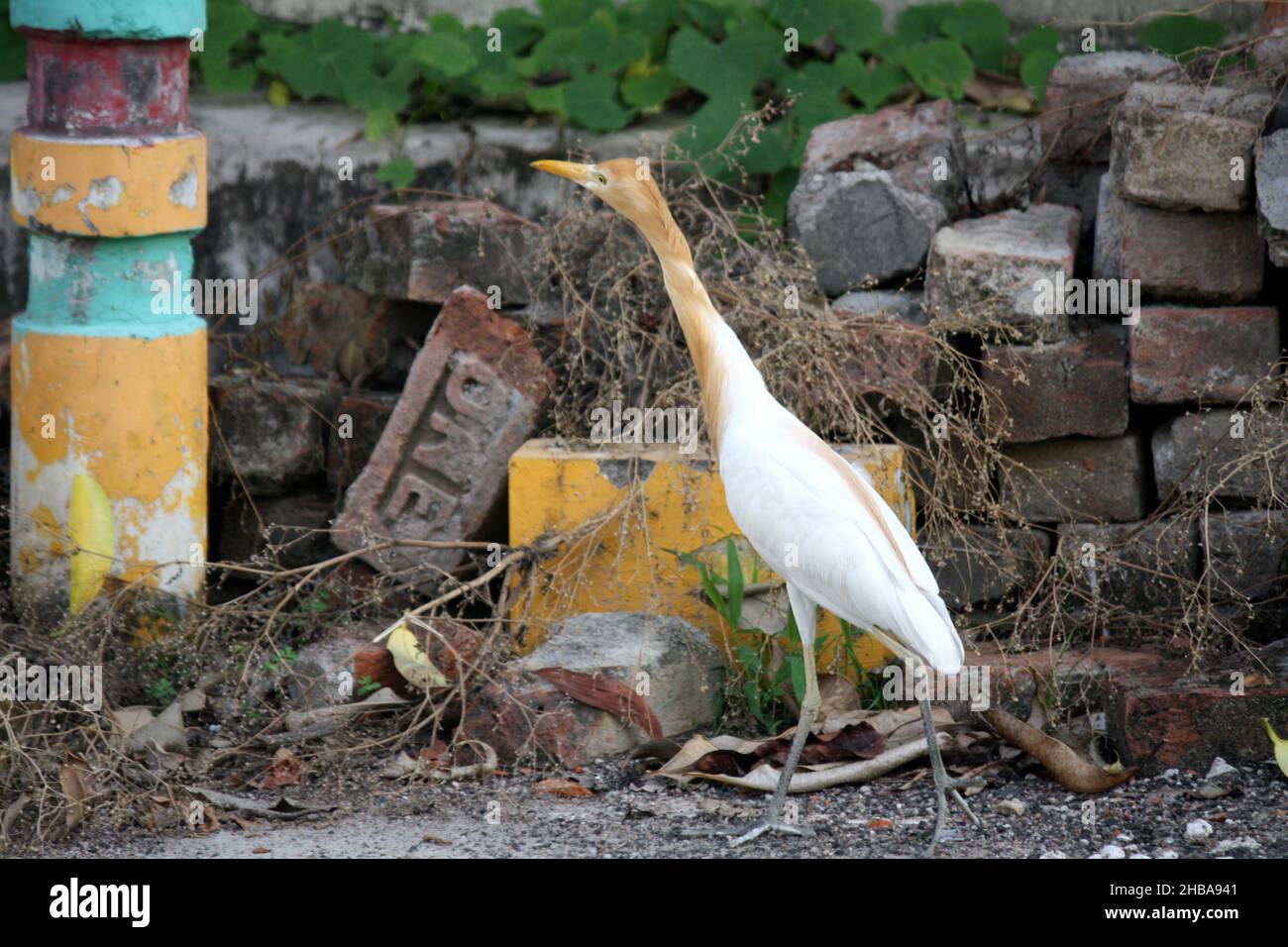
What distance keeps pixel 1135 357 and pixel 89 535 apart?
347cm

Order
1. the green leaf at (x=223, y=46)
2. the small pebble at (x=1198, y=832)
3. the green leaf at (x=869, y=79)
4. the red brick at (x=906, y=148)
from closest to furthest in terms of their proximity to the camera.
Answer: the small pebble at (x=1198, y=832) < the red brick at (x=906, y=148) < the green leaf at (x=869, y=79) < the green leaf at (x=223, y=46)

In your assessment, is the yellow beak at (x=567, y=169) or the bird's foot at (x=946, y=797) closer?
the bird's foot at (x=946, y=797)

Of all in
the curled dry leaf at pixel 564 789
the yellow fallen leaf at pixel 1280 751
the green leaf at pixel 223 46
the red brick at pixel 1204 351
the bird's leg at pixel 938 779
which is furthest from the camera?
the green leaf at pixel 223 46

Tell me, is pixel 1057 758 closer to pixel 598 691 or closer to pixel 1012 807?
pixel 1012 807

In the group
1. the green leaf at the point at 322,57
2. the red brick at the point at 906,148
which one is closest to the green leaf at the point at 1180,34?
the red brick at the point at 906,148

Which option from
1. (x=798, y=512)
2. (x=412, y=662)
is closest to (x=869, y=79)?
(x=798, y=512)

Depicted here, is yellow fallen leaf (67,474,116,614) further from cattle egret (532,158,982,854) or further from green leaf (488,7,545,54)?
green leaf (488,7,545,54)

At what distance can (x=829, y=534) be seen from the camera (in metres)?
4.25

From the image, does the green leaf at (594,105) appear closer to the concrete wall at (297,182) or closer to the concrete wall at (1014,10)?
the concrete wall at (297,182)

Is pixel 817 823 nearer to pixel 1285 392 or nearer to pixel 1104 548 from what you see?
pixel 1104 548

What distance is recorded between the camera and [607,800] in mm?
4469

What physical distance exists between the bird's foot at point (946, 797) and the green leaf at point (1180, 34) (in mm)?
3298

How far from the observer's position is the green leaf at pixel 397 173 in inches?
254
